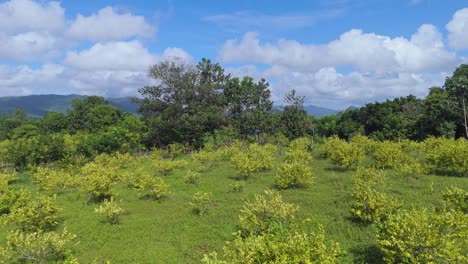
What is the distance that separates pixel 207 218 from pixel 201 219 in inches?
10.7

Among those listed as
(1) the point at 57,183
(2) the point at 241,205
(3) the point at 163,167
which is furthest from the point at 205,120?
(2) the point at 241,205

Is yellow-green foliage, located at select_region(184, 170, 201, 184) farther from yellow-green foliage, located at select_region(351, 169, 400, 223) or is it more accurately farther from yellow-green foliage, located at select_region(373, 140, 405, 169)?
yellow-green foliage, located at select_region(373, 140, 405, 169)

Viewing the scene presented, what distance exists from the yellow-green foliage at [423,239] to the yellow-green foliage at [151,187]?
12.1 metres

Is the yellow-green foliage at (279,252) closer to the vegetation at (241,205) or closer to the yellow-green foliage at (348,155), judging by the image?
the vegetation at (241,205)

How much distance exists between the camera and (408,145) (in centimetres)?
2772

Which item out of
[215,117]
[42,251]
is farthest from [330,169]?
[215,117]

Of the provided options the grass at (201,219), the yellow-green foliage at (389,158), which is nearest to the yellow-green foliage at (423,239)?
the grass at (201,219)

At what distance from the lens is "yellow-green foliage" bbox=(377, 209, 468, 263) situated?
7977 mm

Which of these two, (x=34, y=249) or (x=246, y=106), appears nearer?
(x=34, y=249)

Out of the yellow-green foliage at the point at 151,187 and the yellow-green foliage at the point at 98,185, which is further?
the yellow-green foliage at the point at 151,187

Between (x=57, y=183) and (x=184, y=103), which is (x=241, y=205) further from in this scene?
(x=184, y=103)

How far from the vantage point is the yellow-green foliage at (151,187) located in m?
17.9

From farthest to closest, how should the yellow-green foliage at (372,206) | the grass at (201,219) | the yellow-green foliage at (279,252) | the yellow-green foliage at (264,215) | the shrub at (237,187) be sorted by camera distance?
the shrub at (237,187)
the yellow-green foliage at (372,206)
the grass at (201,219)
the yellow-green foliage at (264,215)
the yellow-green foliage at (279,252)

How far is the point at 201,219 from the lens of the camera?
14.4 meters
